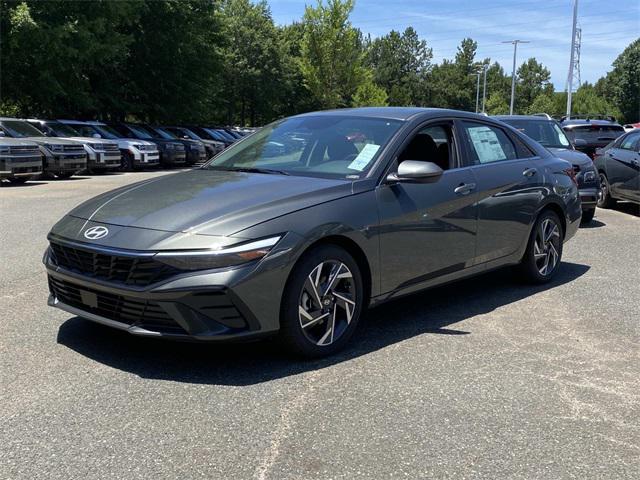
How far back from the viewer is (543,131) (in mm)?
11117

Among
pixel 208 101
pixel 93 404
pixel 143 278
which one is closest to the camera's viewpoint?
pixel 93 404

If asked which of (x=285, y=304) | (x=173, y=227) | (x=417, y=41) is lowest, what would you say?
(x=285, y=304)

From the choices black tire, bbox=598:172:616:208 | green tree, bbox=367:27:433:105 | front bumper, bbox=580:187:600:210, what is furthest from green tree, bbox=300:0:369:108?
green tree, bbox=367:27:433:105

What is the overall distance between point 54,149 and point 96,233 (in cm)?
1486

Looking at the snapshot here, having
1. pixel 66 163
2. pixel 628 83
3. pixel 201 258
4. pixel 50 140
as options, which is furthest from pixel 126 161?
pixel 628 83

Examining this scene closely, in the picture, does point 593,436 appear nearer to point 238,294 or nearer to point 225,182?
point 238,294

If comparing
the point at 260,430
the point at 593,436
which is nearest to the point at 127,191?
the point at 260,430

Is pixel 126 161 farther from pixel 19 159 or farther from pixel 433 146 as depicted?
pixel 433 146

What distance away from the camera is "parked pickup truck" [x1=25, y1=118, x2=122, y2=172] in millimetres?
19706

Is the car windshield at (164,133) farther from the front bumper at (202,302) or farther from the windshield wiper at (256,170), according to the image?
the front bumper at (202,302)

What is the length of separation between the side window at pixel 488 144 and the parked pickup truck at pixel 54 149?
14206mm

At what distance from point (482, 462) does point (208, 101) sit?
120 ft

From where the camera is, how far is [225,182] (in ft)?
15.0

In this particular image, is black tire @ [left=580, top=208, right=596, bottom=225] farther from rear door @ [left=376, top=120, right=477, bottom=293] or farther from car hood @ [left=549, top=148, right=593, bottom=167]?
rear door @ [left=376, top=120, right=477, bottom=293]
